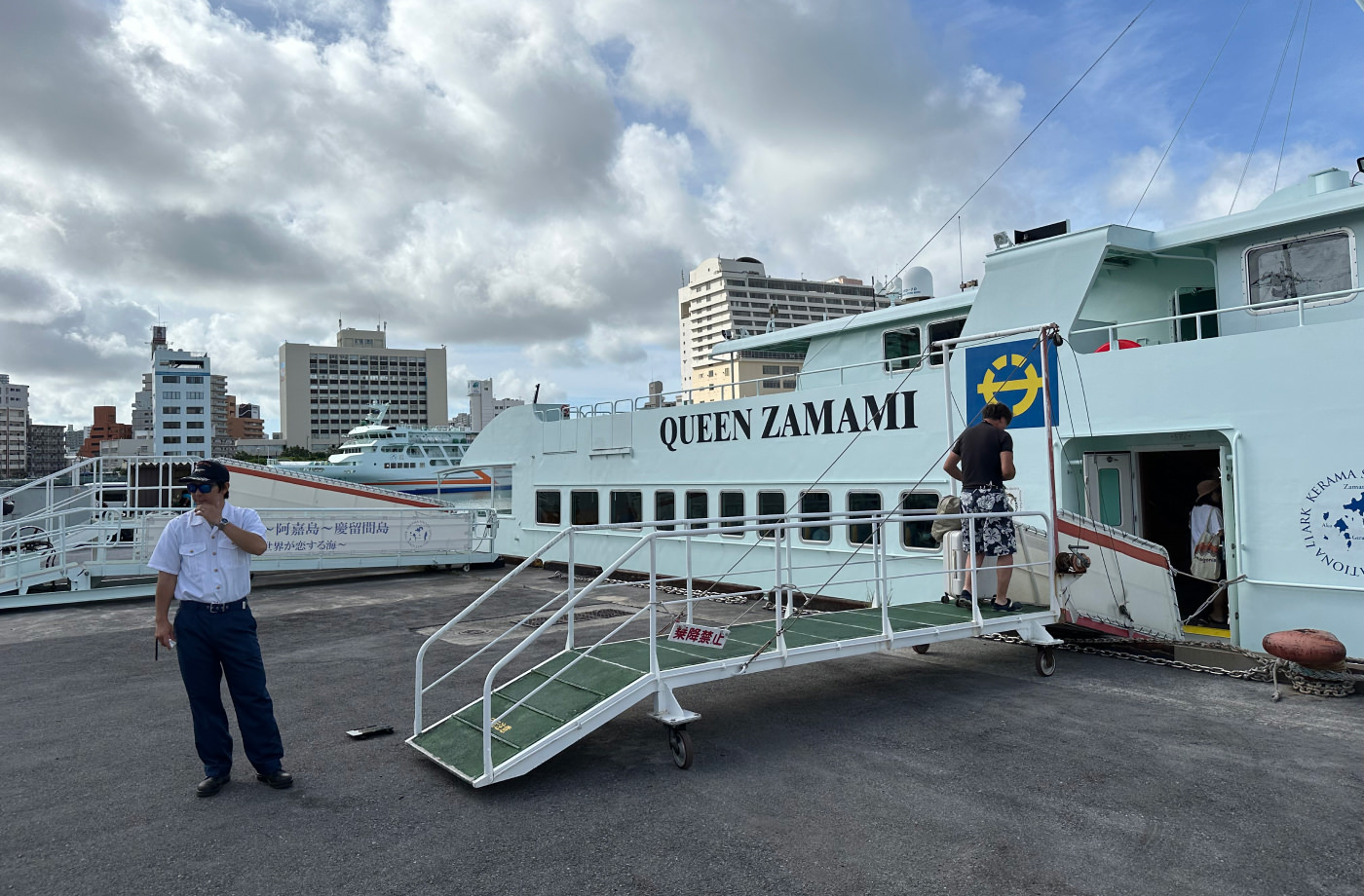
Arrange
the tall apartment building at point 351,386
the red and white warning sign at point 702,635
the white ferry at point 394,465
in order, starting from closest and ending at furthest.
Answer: the red and white warning sign at point 702,635, the white ferry at point 394,465, the tall apartment building at point 351,386

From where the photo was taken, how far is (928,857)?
4195mm

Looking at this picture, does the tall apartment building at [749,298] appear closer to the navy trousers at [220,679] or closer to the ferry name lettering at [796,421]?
the ferry name lettering at [796,421]

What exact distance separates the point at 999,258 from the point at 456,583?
1209 cm

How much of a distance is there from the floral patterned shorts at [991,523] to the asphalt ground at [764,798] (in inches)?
50.0

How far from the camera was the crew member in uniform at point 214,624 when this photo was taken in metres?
4.97

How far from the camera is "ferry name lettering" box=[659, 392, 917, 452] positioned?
38.7 ft

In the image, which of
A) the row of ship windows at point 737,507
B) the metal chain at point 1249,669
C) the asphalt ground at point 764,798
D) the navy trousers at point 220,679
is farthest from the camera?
the row of ship windows at point 737,507

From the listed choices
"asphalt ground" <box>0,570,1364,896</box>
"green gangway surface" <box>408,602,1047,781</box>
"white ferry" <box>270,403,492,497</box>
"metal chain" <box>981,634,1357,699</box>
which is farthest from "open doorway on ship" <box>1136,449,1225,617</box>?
"white ferry" <box>270,403,492,497</box>

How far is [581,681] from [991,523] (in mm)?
4159

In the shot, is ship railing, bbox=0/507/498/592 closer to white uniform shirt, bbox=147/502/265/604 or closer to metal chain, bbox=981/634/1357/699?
white uniform shirt, bbox=147/502/265/604

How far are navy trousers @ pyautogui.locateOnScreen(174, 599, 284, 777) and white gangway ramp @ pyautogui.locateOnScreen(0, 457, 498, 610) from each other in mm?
9327

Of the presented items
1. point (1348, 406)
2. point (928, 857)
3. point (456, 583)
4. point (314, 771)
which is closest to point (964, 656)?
point (1348, 406)

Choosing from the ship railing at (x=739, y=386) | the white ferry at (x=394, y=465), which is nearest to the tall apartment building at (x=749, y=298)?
the white ferry at (x=394, y=465)

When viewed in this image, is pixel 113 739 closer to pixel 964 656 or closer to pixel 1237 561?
pixel 964 656
